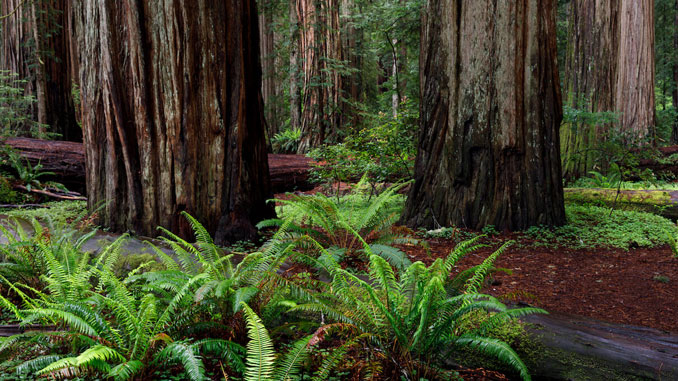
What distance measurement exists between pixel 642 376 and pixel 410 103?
5.76m

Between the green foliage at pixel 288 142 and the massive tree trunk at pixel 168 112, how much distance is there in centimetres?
903

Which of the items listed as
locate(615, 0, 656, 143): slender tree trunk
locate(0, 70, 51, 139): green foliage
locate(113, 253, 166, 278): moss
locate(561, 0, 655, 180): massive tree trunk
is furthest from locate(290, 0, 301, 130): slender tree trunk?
locate(113, 253, 166, 278): moss

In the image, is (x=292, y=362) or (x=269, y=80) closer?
(x=292, y=362)

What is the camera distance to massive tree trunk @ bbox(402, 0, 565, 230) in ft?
17.0

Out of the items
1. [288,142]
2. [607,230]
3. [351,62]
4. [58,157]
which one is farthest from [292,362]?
[351,62]

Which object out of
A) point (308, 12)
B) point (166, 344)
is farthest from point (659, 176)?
point (166, 344)

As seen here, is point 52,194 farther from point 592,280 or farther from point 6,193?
point 592,280

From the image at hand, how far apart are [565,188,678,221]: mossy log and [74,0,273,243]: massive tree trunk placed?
5.51 metres

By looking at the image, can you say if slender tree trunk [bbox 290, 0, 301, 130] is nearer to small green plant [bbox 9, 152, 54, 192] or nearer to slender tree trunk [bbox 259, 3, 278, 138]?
slender tree trunk [bbox 259, 3, 278, 138]

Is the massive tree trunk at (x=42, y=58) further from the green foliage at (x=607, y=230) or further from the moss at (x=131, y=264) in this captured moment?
the green foliage at (x=607, y=230)

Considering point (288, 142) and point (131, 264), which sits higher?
point (288, 142)

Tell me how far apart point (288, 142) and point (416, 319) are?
1262 centimetres

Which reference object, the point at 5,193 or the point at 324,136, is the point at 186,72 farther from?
the point at 324,136

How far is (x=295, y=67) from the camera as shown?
44.6 feet
